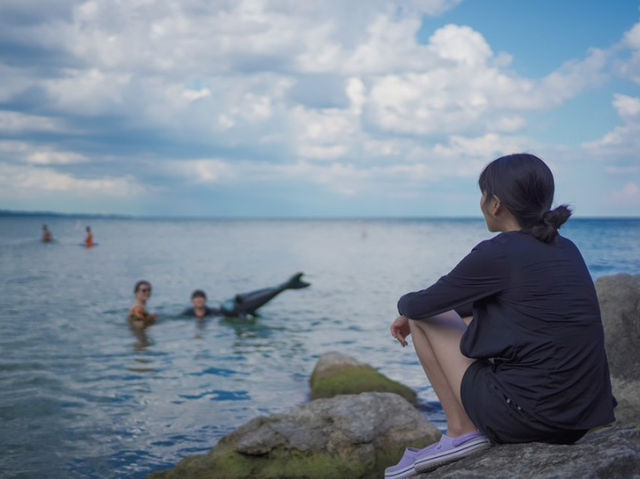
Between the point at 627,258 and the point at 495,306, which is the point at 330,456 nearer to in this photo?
the point at 495,306

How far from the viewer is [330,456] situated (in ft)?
20.9

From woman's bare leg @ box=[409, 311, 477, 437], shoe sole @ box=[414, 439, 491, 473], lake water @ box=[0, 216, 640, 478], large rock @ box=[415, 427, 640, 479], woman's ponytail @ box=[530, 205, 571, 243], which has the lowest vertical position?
lake water @ box=[0, 216, 640, 478]

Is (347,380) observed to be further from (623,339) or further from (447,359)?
(447,359)

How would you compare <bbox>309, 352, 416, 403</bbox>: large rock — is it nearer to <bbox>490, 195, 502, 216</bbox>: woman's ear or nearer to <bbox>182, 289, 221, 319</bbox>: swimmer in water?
<bbox>490, 195, 502, 216</bbox>: woman's ear

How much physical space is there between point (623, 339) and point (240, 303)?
1267cm

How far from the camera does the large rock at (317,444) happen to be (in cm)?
627

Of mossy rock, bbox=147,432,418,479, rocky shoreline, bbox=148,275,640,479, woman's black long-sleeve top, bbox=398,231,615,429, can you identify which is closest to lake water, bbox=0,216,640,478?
mossy rock, bbox=147,432,418,479

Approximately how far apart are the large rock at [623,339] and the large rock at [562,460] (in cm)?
348

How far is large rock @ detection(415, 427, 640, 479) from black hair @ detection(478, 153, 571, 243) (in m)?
1.14

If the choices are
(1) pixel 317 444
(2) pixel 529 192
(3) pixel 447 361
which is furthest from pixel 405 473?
(1) pixel 317 444

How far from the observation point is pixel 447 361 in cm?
408

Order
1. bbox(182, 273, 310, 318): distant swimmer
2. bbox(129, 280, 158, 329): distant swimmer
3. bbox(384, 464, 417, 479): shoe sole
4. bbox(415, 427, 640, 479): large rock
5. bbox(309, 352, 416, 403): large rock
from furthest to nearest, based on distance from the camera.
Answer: bbox(182, 273, 310, 318): distant swimmer → bbox(129, 280, 158, 329): distant swimmer → bbox(309, 352, 416, 403): large rock → bbox(384, 464, 417, 479): shoe sole → bbox(415, 427, 640, 479): large rock

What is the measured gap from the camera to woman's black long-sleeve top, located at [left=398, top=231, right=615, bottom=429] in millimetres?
3637

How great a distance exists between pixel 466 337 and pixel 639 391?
4077 millimetres
